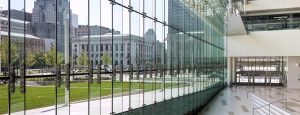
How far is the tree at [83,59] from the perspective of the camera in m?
4.56

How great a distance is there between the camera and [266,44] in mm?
26125

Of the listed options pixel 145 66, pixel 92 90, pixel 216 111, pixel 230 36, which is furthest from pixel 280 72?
pixel 92 90

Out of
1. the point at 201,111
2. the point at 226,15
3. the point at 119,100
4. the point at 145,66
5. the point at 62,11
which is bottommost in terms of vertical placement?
the point at 201,111

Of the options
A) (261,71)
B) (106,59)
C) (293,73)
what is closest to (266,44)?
(293,73)

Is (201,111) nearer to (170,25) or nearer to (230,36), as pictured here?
(170,25)

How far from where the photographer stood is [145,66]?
→ 7367 millimetres

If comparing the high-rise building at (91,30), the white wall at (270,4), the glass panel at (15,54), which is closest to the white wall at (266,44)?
the white wall at (270,4)

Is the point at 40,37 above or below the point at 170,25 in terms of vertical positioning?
below

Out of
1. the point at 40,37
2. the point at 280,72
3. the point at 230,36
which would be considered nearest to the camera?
the point at 40,37

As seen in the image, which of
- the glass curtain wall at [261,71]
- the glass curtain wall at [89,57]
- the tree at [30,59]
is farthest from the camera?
the glass curtain wall at [261,71]

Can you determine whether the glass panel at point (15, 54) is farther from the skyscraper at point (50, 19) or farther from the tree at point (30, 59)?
the skyscraper at point (50, 19)

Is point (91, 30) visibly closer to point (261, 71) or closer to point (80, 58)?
point (80, 58)

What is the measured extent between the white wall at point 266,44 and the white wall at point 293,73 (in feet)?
11.3

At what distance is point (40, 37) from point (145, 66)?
12.9 ft
